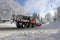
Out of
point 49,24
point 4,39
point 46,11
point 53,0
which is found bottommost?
point 4,39

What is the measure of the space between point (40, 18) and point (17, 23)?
35cm

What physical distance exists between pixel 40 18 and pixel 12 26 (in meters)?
0.43

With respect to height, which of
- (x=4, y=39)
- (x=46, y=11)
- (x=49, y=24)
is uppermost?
(x=46, y=11)

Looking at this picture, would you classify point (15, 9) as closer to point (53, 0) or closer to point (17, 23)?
point (17, 23)

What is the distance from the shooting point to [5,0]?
7.32ft

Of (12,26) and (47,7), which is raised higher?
(47,7)

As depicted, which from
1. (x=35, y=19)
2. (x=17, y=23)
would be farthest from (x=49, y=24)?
(x=17, y=23)

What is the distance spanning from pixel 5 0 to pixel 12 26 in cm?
37

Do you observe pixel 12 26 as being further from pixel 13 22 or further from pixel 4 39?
pixel 4 39

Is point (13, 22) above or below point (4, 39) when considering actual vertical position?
above

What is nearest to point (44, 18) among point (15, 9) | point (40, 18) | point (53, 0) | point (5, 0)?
point (40, 18)

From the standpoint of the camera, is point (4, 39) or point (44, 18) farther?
point (44, 18)

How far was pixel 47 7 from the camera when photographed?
2352mm

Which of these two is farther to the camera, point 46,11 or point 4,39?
point 46,11
